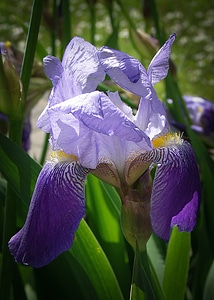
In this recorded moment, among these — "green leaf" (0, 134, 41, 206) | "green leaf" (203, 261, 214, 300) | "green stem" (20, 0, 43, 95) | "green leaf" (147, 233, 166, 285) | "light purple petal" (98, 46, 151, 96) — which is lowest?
"green leaf" (203, 261, 214, 300)

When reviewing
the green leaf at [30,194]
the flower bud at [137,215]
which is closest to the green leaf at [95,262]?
the green leaf at [30,194]

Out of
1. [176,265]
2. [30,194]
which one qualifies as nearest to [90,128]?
[30,194]

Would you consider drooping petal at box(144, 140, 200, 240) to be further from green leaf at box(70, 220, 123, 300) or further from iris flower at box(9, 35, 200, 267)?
green leaf at box(70, 220, 123, 300)

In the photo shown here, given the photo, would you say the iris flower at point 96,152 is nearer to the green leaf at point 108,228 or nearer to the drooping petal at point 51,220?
the drooping petal at point 51,220

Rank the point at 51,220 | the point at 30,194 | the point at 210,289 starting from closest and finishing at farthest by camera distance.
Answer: the point at 51,220 → the point at 30,194 → the point at 210,289

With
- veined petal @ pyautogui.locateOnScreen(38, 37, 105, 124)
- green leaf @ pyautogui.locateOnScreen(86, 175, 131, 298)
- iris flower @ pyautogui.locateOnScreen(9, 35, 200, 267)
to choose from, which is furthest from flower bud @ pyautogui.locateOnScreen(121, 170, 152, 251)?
green leaf @ pyautogui.locateOnScreen(86, 175, 131, 298)

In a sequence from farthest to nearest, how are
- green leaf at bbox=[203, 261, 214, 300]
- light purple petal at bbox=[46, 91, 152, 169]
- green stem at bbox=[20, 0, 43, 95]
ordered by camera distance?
green leaf at bbox=[203, 261, 214, 300], green stem at bbox=[20, 0, 43, 95], light purple petal at bbox=[46, 91, 152, 169]

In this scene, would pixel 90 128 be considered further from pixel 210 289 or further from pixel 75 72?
pixel 210 289

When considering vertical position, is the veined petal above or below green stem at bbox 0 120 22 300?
above
